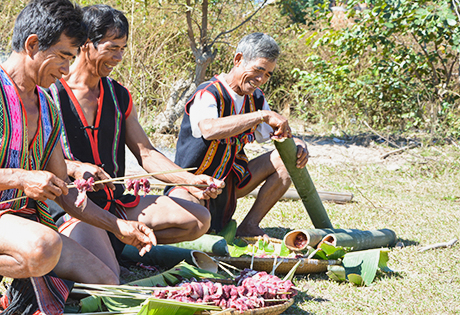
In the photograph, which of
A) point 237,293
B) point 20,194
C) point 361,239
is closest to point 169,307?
point 237,293

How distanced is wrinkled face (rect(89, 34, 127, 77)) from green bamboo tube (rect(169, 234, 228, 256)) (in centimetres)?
127

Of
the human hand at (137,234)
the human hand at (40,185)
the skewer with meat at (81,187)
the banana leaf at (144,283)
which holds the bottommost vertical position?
the banana leaf at (144,283)

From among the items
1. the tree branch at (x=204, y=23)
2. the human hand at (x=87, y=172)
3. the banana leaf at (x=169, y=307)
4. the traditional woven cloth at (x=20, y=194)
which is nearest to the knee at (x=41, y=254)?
the traditional woven cloth at (x=20, y=194)

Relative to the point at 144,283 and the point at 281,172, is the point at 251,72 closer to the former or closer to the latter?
the point at 281,172

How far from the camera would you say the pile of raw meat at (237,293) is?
7.55 ft

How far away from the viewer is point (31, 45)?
7.14 feet

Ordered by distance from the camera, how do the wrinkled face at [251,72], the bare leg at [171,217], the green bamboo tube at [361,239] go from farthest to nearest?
the wrinkled face at [251,72]
the green bamboo tube at [361,239]
the bare leg at [171,217]

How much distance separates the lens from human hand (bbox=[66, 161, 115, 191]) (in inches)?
102

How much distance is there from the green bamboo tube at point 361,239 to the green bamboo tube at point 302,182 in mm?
385

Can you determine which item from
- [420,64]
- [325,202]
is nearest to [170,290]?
[325,202]

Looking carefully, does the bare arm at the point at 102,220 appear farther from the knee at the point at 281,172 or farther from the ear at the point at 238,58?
the knee at the point at 281,172

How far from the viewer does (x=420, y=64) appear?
29.0 ft

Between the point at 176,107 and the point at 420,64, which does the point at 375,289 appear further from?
the point at 420,64

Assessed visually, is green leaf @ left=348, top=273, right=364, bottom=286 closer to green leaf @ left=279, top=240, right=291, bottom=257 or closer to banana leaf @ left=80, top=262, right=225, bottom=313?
green leaf @ left=279, top=240, right=291, bottom=257
